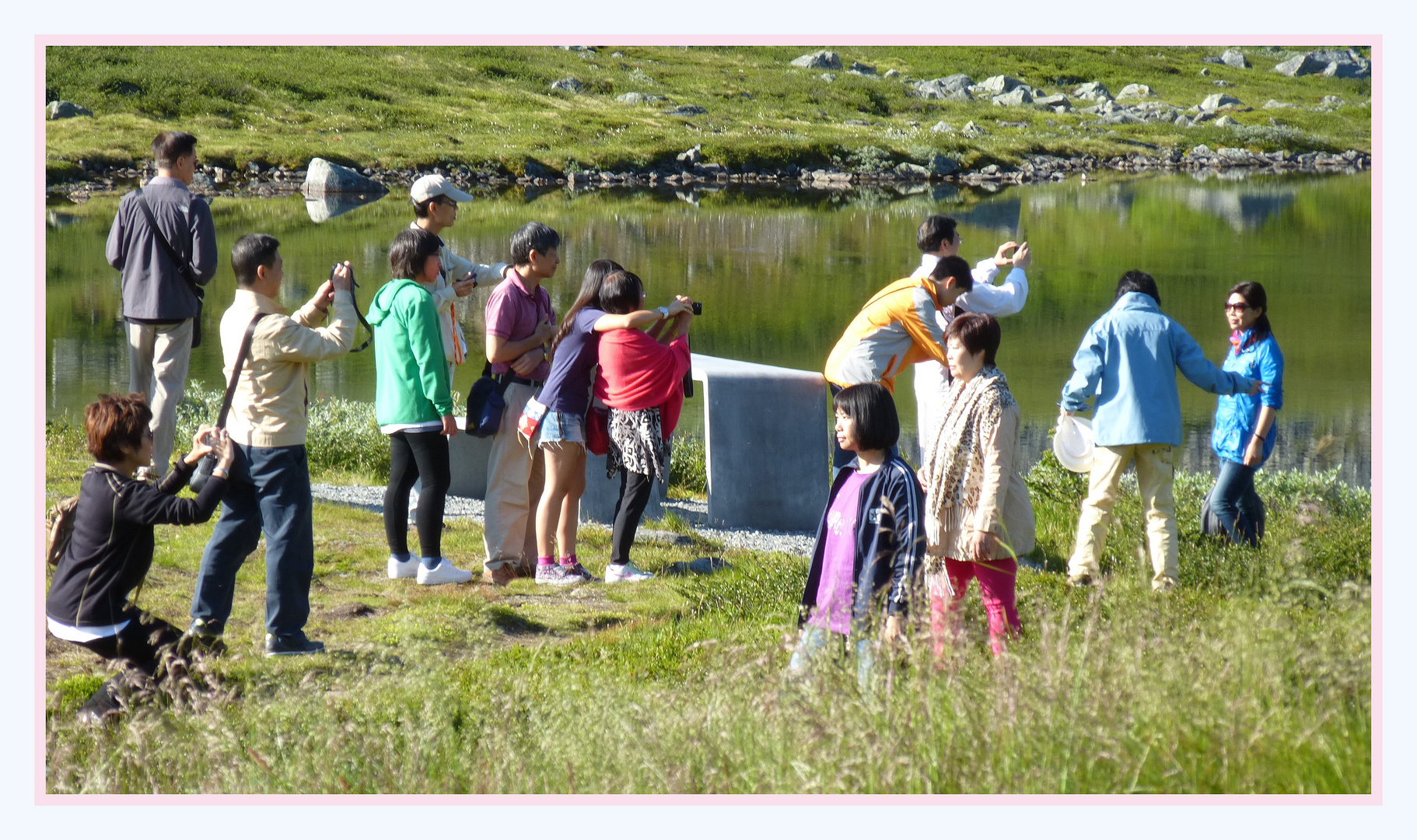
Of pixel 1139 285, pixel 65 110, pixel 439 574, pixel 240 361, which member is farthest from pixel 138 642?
pixel 65 110

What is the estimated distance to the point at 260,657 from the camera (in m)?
4.92

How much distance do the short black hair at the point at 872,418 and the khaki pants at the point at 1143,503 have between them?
7.57ft

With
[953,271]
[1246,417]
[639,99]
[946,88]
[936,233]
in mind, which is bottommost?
[1246,417]

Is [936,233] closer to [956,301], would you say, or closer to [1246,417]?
[956,301]

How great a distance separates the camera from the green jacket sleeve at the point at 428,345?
5766mm

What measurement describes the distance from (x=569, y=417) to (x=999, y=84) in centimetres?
8712

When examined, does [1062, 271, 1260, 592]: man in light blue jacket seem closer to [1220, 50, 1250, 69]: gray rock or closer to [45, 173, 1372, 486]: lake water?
[45, 173, 1372, 486]: lake water

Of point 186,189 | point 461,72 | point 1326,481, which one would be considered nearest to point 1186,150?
point 461,72

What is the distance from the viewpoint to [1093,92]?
8694cm

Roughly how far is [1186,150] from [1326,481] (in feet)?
201

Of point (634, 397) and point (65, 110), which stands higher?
point (65, 110)

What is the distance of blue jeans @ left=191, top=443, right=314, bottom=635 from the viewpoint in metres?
4.89

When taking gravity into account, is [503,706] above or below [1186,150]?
below

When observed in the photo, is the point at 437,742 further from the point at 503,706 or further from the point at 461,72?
the point at 461,72
